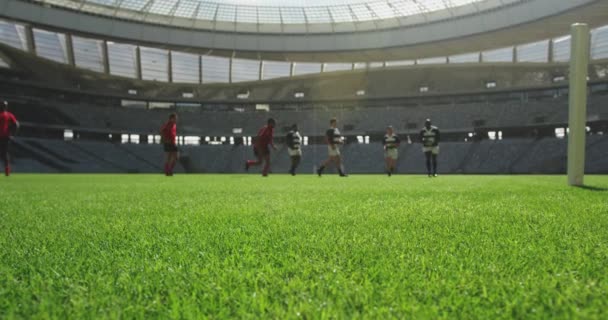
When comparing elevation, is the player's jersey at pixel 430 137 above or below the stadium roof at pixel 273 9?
below

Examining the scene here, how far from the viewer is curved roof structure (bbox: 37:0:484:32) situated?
37.7m

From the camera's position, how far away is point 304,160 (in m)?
44.0

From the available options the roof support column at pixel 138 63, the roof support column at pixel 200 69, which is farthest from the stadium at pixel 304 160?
the roof support column at pixel 200 69

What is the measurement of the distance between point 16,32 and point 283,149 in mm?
26272

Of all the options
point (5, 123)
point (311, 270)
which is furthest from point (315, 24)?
point (311, 270)

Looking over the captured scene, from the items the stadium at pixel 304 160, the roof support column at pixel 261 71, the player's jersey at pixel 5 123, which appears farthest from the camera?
the roof support column at pixel 261 71

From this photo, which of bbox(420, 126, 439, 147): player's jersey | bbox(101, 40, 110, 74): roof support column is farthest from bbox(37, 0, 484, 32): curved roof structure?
bbox(420, 126, 439, 147): player's jersey

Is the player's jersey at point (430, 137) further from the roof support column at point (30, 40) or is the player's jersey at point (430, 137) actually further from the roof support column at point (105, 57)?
the roof support column at point (105, 57)

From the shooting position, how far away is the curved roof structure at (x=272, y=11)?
37.7 metres

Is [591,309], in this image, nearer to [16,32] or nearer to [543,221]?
[543,221]

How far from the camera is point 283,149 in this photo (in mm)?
45469

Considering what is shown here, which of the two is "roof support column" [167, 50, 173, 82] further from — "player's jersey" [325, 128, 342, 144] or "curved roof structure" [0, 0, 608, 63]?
"player's jersey" [325, 128, 342, 144]

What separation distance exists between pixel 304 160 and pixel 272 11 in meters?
14.7

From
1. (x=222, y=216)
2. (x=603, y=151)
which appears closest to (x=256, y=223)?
(x=222, y=216)
